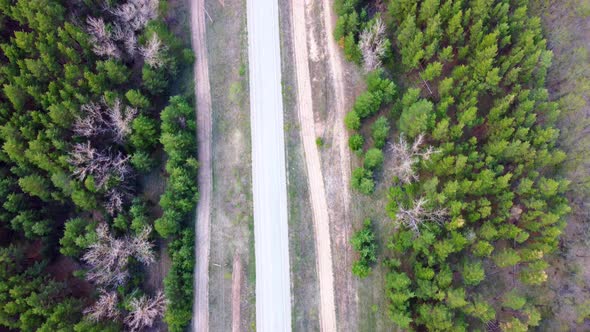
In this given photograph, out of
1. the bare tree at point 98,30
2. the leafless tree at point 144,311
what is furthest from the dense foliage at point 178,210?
the bare tree at point 98,30

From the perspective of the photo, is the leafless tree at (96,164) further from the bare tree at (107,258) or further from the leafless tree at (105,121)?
the bare tree at (107,258)

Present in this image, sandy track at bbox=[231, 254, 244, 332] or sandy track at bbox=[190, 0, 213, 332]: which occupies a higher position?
sandy track at bbox=[190, 0, 213, 332]

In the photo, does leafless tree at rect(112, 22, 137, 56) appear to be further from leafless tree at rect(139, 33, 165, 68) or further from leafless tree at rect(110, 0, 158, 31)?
leafless tree at rect(139, 33, 165, 68)

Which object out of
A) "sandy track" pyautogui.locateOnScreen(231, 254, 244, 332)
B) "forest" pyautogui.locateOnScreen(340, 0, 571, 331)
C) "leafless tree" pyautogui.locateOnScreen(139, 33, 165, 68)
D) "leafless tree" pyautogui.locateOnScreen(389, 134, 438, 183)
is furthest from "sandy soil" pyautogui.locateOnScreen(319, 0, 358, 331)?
"leafless tree" pyautogui.locateOnScreen(139, 33, 165, 68)

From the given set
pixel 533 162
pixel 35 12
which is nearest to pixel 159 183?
pixel 35 12

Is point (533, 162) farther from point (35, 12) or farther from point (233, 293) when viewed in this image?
point (35, 12)

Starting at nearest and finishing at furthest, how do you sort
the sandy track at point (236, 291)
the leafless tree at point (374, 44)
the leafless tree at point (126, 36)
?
the sandy track at point (236, 291) < the leafless tree at point (374, 44) < the leafless tree at point (126, 36)
